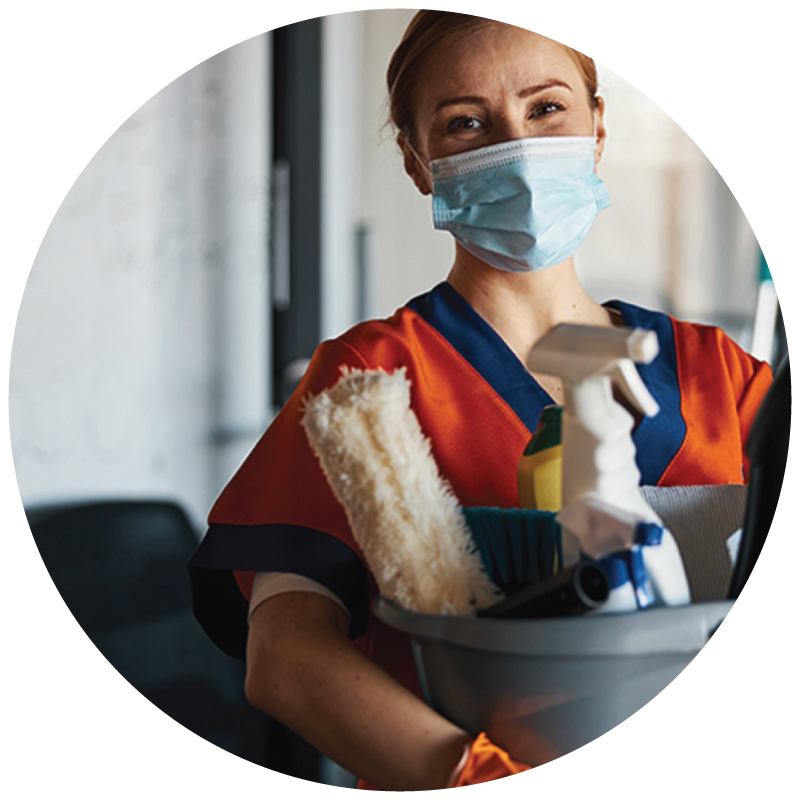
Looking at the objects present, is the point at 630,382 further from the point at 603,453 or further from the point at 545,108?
the point at 545,108

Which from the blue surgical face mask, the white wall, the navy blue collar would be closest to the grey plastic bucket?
the navy blue collar

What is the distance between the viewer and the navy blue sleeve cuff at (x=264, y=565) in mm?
393

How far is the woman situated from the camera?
1.27ft

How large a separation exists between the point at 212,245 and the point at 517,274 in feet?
1.66

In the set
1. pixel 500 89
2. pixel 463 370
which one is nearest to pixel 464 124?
pixel 500 89

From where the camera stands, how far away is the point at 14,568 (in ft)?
1.88

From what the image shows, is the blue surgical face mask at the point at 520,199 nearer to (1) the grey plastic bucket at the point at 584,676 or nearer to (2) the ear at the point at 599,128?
(2) the ear at the point at 599,128

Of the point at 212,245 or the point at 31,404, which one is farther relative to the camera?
the point at 212,245

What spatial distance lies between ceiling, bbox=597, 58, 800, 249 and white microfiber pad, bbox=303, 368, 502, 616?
0.30m

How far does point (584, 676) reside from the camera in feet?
0.92

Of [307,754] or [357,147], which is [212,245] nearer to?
[357,147]

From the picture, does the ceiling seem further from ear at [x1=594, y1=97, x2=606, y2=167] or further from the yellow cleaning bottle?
the yellow cleaning bottle

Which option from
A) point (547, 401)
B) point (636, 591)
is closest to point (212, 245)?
point (547, 401)

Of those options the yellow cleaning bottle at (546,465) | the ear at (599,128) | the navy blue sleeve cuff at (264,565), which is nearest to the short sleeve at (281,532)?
the navy blue sleeve cuff at (264,565)
